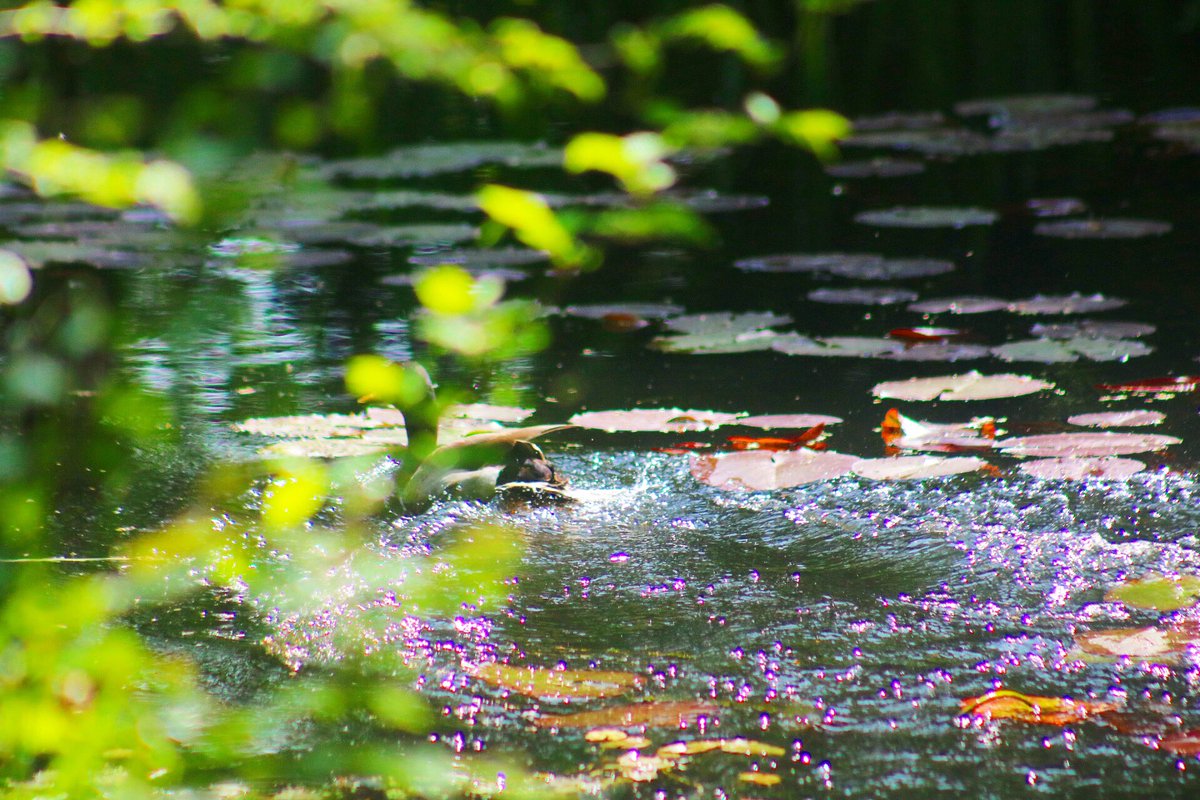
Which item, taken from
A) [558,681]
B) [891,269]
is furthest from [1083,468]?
[891,269]

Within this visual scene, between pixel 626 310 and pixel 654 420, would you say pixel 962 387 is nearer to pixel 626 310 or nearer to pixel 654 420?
pixel 654 420

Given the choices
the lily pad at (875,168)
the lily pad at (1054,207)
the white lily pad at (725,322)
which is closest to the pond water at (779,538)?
the white lily pad at (725,322)

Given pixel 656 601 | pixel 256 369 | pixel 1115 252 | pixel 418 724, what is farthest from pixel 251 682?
pixel 1115 252

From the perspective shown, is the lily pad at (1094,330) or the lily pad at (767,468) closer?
the lily pad at (767,468)

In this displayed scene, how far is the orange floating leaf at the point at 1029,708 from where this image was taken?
2.08m

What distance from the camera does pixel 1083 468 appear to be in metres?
3.13

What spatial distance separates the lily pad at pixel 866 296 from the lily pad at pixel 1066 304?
15.7 inches

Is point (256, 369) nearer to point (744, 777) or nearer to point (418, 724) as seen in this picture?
point (418, 724)

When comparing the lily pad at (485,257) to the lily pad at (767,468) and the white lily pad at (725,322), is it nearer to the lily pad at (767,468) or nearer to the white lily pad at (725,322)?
the white lily pad at (725,322)

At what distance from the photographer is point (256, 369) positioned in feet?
14.2

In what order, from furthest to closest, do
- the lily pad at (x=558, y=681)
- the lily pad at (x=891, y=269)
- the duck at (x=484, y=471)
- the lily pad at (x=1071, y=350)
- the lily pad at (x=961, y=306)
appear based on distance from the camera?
the lily pad at (x=891, y=269) → the lily pad at (x=961, y=306) → the lily pad at (x=1071, y=350) → the duck at (x=484, y=471) → the lily pad at (x=558, y=681)

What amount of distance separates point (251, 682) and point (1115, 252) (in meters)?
4.24

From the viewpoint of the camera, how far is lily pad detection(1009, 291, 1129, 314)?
4562 mm

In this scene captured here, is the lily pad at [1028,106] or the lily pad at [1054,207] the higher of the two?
the lily pad at [1028,106]
